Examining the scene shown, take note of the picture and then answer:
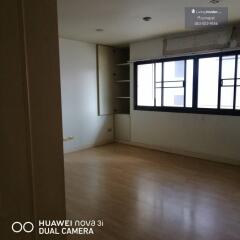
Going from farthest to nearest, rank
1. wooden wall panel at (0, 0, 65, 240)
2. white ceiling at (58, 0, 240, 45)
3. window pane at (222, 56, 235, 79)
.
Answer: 1. window pane at (222, 56, 235, 79)
2. white ceiling at (58, 0, 240, 45)
3. wooden wall panel at (0, 0, 65, 240)

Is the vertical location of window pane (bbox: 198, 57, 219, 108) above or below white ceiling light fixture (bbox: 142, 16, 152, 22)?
below

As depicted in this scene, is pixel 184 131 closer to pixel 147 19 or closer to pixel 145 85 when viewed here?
pixel 145 85

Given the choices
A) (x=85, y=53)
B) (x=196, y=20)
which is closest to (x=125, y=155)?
(x=85, y=53)

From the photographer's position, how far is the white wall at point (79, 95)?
530cm

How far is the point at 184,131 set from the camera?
515cm

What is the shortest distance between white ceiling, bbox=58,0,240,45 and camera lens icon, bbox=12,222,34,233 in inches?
114

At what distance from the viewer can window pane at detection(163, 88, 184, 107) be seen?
5.16m

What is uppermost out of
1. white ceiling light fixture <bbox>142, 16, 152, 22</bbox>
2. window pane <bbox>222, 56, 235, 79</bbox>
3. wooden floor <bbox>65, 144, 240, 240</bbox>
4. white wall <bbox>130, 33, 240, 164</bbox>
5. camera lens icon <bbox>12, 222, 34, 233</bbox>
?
white ceiling light fixture <bbox>142, 16, 152, 22</bbox>

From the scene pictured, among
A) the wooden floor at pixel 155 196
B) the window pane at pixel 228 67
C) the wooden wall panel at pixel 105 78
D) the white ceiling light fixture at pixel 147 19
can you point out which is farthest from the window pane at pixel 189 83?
the wooden wall panel at pixel 105 78

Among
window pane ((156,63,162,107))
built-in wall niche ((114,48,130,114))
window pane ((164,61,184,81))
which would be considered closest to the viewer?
window pane ((164,61,184,81))

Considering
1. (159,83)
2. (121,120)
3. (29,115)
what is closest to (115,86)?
(121,120)

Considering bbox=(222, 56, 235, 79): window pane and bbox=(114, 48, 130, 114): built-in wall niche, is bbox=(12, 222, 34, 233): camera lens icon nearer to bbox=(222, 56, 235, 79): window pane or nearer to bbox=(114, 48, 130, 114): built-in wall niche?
bbox=(222, 56, 235, 79): window pane

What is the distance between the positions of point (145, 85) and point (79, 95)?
Result: 1.62 metres

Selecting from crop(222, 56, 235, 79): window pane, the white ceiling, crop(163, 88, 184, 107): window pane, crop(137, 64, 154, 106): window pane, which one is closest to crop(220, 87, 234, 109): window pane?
crop(222, 56, 235, 79): window pane
